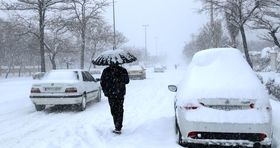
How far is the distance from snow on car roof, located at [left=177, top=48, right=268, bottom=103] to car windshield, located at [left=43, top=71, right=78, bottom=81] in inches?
275

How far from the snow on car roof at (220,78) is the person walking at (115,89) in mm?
1661

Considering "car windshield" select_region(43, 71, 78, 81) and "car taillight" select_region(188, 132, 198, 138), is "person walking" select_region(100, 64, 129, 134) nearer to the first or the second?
"car taillight" select_region(188, 132, 198, 138)

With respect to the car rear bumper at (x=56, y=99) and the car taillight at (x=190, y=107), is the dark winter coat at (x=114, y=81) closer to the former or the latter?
the car taillight at (x=190, y=107)

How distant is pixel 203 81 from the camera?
24.4 feet

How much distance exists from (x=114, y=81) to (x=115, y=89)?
19cm

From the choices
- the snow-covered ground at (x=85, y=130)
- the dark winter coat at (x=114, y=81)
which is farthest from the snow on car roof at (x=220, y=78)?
the dark winter coat at (x=114, y=81)

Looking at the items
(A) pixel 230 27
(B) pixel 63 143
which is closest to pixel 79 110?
(B) pixel 63 143

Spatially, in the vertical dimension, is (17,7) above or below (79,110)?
above

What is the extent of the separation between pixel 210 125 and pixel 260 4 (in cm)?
2112

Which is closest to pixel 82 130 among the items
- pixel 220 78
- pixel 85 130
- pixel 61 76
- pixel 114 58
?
pixel 85 130

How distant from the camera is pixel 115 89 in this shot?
9039 millimetres

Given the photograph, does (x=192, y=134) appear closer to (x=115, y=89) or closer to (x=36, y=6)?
(x=115, y=89)

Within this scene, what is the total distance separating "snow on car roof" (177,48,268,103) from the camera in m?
6.90

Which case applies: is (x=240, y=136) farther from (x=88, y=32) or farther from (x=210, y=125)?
(x=88, y=32)
